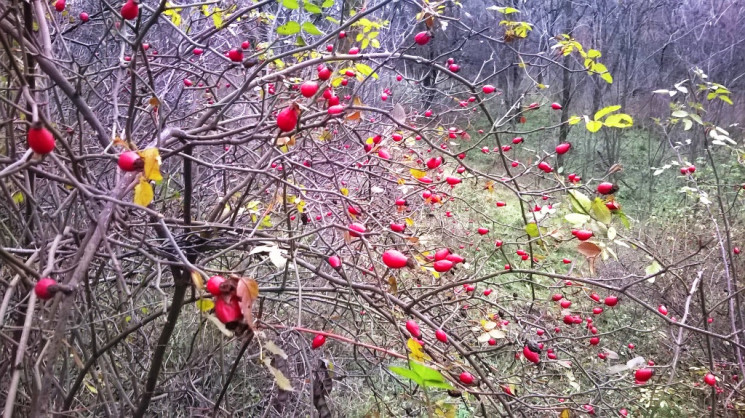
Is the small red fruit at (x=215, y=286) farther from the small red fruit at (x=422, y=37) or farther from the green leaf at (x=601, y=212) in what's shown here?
the small red fruit at (x=422, y=37)

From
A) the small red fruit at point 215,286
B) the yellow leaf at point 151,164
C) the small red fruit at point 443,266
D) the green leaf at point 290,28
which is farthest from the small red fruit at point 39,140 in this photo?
the small red fruit at point 443,266

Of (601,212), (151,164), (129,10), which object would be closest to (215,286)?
(151,164)

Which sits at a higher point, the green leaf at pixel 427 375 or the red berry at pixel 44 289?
the red berry at pixel 44 289

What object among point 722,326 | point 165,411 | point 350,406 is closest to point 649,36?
point 722,326

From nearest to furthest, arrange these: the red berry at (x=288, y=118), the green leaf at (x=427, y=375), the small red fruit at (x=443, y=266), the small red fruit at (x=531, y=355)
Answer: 1. the green leaf at (x=427, y=375)
2. the red berry at (x=288, y=118)
3. the small red fruit at (x=443, y=266)
4. the small red fruit at (x=531, y=355)

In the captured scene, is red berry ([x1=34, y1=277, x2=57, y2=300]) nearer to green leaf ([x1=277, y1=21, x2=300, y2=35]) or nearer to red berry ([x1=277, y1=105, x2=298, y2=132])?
red berry ([x1=277, y1=105, x2=298, y2=132])

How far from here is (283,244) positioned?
1.50 metres

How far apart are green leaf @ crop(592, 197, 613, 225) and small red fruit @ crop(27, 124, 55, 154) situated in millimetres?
993

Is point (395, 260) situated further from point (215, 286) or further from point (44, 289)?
point (44, 289)

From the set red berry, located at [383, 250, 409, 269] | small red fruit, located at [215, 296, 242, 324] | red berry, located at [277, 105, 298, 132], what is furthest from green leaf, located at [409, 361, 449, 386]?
red berry, located at [277, 105, 298, 132]

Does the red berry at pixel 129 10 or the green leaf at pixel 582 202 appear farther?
the green leaf at pixel 582 202

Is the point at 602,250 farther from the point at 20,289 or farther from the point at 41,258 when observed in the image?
the point at 20,289

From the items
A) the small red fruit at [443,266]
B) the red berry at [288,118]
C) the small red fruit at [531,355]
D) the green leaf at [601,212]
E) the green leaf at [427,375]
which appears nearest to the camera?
the green leaf at [427,375]

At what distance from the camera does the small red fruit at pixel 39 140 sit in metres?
0.65
